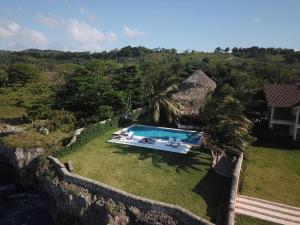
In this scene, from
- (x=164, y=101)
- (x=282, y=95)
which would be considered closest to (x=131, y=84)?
(x=164, y=101)

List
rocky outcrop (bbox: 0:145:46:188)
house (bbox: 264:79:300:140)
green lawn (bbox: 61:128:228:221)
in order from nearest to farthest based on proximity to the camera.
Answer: green lawn (bbox: 61:128:228:221) → rocky outcrop (bbox: 0:145:46:188) → house (bbox: 264:79:300:140)

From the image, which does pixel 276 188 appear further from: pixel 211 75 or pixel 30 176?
pixel 211 75

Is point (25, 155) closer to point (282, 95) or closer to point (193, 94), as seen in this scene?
point (193, 94)

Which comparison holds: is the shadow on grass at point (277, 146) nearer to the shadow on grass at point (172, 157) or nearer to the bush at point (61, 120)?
the shadow on grass at point (172, 157)

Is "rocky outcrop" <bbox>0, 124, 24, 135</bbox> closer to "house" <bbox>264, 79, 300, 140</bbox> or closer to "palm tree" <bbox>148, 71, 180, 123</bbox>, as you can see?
"palm tree" <bbox>148, 71, 180, 123</bbox>

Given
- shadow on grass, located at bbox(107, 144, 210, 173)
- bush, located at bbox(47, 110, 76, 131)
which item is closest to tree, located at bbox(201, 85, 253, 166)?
shadow on grass, located at bbox(107, 144, 210, 173)

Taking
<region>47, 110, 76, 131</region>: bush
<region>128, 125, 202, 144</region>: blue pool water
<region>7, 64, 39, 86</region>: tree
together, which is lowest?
<region>128, 125, 202, 144</region>: blue pool water
